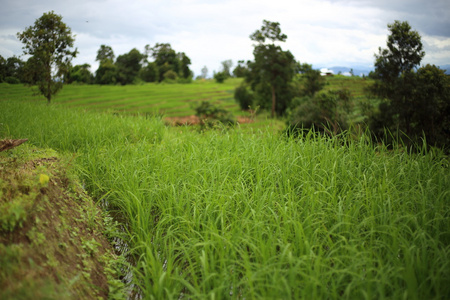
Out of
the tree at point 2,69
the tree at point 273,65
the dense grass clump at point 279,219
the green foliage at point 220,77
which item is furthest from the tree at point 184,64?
the dense grass clump at point 279,219

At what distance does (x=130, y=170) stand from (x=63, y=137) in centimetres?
246

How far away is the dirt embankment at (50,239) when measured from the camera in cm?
147

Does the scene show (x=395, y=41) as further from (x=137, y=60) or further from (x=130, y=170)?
(x=137, y=60)

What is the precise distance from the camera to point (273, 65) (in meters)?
32.7

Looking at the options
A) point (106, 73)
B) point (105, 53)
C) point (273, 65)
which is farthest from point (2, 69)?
point (105, 53)

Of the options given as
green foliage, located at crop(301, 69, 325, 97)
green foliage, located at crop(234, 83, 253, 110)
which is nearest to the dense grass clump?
green foliage, located at crop(301, 69, 325, 97)

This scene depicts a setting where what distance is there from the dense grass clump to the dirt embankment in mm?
288

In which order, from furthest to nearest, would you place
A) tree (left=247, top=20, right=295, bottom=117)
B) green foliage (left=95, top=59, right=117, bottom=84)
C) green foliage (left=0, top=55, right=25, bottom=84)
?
green foliage (left=95, top=59, right=117, bottom=84) < tree (left=247, top=20, right=295, bottom=117) < green foliage (left=0, top=55, right=25, bottom=84)

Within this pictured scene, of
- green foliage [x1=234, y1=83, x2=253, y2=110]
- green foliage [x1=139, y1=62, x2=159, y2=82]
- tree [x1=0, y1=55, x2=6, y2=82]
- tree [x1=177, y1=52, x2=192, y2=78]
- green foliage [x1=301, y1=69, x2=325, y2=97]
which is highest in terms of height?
tree [x1=177, y1=52, x2=192, y2=78]

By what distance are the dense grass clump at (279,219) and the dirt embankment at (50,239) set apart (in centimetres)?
29

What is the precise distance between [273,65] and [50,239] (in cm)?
3343

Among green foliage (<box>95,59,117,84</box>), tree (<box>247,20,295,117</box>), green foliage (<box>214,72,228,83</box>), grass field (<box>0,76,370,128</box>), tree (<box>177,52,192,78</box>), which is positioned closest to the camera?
grass field (<box>0,76,370,128</box>)

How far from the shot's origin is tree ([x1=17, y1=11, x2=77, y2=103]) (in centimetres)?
1288

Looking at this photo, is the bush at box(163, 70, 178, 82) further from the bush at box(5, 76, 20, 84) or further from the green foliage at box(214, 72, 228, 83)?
the bush at box(5, 76, 20, 84)
